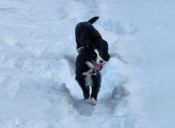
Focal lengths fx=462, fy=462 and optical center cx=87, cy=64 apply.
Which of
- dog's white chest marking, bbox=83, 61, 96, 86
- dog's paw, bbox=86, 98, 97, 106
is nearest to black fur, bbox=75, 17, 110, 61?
dog's white chest marking, bbox=83, 61, 96, 86

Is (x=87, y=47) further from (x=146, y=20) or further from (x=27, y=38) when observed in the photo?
(x=146, y=20)

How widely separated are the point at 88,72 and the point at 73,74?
1.10 metres

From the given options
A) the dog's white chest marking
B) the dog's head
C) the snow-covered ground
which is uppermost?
the dog's head

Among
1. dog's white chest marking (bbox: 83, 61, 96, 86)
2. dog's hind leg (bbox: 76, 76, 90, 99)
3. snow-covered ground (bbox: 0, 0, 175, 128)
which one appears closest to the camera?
snow-covered ground (bbox: 0, 0, 175, 128)

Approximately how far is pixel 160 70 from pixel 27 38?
3.22 m

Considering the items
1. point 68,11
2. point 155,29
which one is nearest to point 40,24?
point 68,11

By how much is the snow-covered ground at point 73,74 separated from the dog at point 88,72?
157mm

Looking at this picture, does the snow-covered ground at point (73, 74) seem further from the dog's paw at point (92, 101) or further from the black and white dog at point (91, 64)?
Answer: the black and white dog at point (91, 64)

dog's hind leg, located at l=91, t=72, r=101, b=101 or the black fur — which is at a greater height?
the black fur

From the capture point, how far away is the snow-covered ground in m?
5.38

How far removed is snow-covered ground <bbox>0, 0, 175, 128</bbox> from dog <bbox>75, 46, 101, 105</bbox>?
0.16m

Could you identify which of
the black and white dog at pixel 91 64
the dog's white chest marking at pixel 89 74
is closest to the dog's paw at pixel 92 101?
the black and white dog at pixel 91 64

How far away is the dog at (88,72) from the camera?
19.1 feet

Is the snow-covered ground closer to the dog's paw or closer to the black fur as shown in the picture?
the dog's paw
